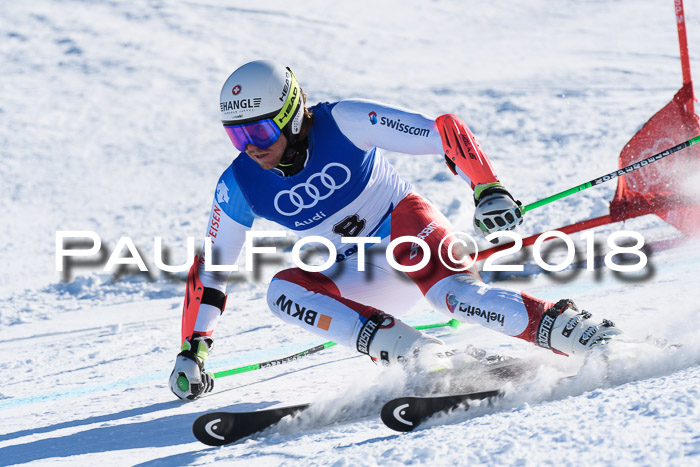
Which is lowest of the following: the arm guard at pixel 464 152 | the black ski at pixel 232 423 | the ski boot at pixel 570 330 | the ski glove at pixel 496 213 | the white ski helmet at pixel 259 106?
the black ski at pixel 232 423

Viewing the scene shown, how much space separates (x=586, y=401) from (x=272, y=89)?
175 cm

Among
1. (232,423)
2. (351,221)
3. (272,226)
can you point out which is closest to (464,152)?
(351,221)

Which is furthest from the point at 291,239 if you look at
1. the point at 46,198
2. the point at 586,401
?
the point at 586,401

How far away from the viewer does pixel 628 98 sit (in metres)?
10.3

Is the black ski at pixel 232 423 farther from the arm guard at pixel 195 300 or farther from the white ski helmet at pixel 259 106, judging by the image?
the white ski helmet at pixel 259 106

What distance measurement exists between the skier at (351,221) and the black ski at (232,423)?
→ 39 cm

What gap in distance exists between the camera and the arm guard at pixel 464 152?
2885 mm

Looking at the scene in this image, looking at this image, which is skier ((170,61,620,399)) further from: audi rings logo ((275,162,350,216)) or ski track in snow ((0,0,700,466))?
ski track in snow ((0,0,700,466))

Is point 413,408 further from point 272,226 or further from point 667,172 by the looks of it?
point 272,226

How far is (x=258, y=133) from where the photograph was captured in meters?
3.18

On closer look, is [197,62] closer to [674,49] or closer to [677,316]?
[674,49]

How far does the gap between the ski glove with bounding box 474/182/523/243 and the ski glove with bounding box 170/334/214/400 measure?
4.78 feet

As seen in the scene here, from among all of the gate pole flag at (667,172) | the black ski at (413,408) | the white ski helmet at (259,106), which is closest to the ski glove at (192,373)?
the white ski helmet at (259,106)

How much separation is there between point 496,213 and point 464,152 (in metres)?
0.35
